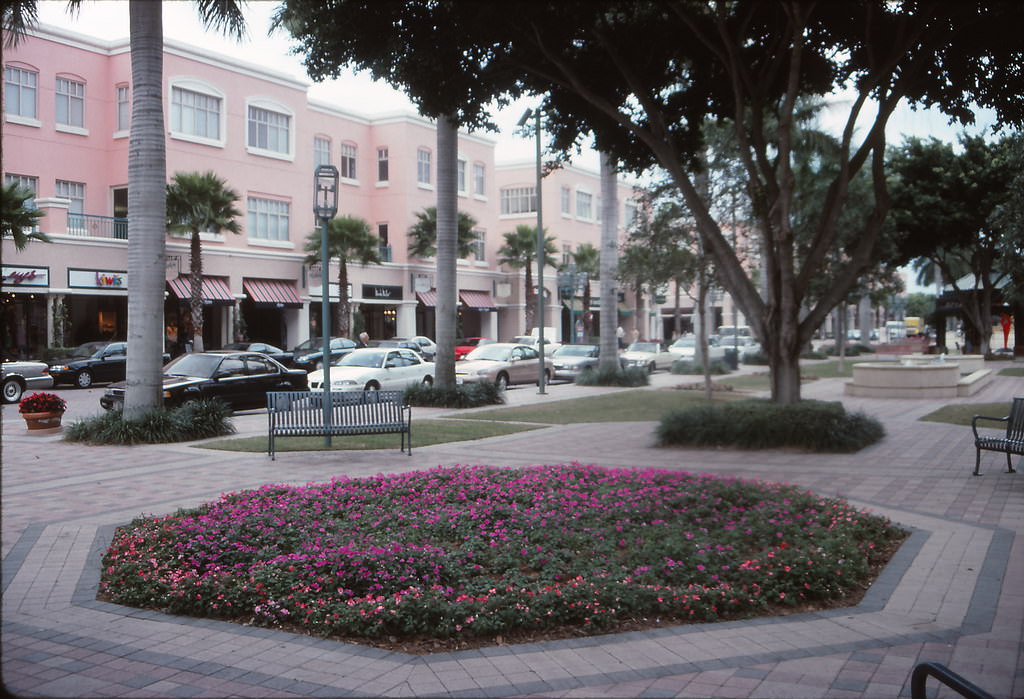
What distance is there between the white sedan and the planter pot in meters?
7.63

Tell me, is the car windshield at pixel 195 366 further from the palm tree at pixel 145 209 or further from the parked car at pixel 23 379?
the parked car at pixel 23 379

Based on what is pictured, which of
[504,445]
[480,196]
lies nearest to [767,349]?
[504,445]

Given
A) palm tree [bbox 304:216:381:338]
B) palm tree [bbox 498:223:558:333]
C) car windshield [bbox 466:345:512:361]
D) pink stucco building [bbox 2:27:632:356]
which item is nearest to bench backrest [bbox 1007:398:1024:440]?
pink stucco building [bbox 2:27:632:356]

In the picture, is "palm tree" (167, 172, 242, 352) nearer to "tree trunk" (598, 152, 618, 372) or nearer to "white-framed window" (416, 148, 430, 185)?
"white-framed window" (416, 148, 430, 185)

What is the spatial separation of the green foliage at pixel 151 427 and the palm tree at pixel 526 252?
37597 mm

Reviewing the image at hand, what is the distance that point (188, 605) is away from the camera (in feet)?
16.9

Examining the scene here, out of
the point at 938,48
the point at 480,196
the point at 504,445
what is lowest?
the point at 504,445

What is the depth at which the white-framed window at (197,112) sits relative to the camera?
34344 mm

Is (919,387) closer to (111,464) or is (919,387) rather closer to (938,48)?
(938,48)

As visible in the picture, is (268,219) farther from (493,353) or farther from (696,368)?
(696,368)

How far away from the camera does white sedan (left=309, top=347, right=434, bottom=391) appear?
22375 mm

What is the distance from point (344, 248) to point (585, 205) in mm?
28291

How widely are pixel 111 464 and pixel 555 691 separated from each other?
30.2ft

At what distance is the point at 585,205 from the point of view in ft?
207
